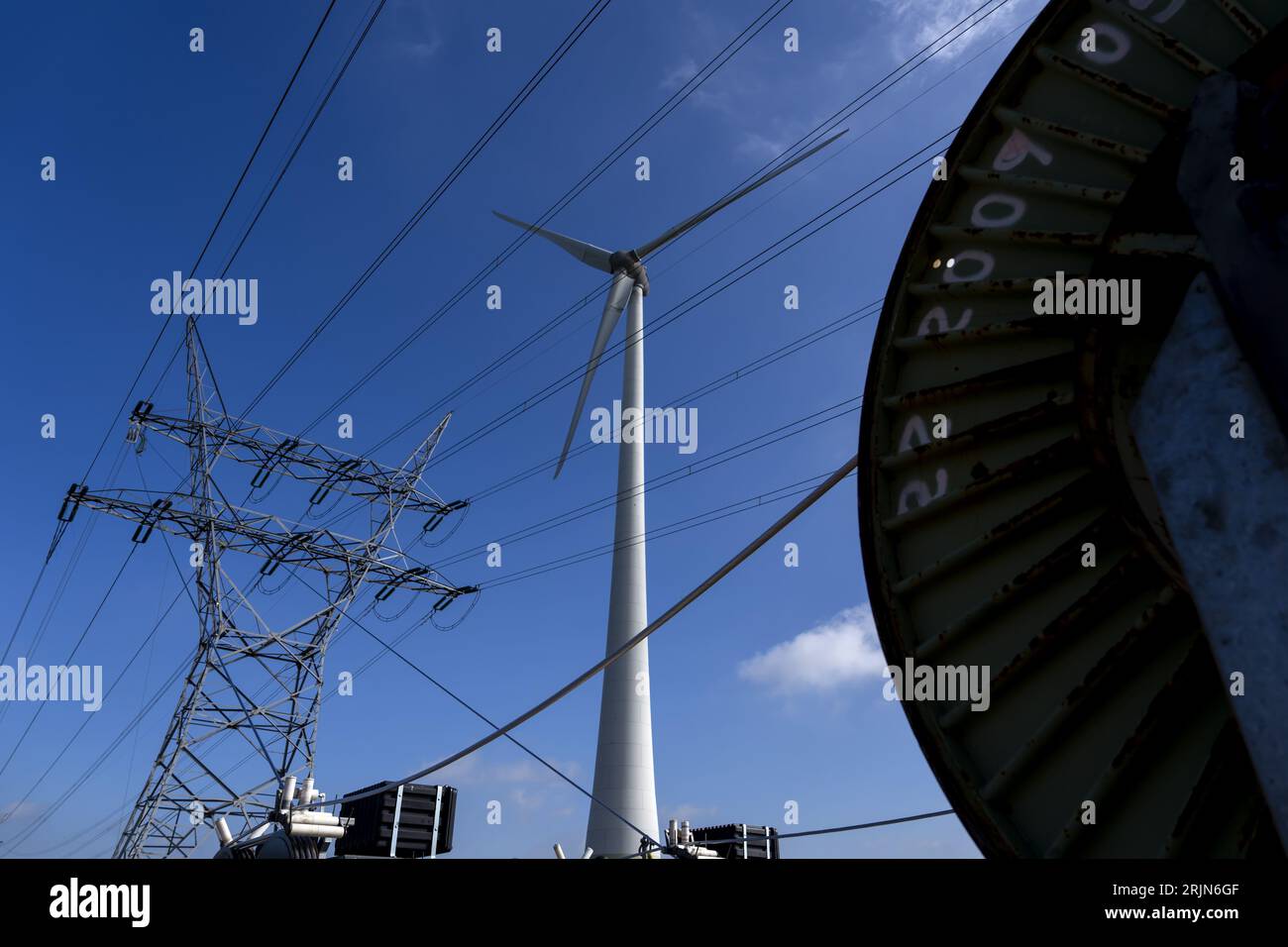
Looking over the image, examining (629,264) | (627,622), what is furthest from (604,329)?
(627,622)

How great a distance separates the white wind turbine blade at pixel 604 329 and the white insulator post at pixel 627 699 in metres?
2.41

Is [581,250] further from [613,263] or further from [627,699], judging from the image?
[627,699]

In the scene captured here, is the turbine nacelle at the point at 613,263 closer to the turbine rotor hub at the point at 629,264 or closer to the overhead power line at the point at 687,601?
the turbine rotor hub at the point at 629,264

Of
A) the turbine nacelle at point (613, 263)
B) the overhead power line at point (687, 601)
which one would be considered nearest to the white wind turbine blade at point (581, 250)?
the turbine nacelle at point (613, 263)

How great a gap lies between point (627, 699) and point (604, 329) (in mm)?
15796

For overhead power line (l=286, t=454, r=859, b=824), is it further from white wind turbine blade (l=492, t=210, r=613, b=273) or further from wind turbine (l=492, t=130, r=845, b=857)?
white wind turbine blade (l=492, t=210, r=613, b=273)

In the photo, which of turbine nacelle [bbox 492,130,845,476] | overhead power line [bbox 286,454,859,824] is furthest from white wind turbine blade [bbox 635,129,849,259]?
overhead power line [bbox 286,454,859,824]

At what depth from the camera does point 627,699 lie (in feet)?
98.9

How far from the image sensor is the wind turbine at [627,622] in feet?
94.5
